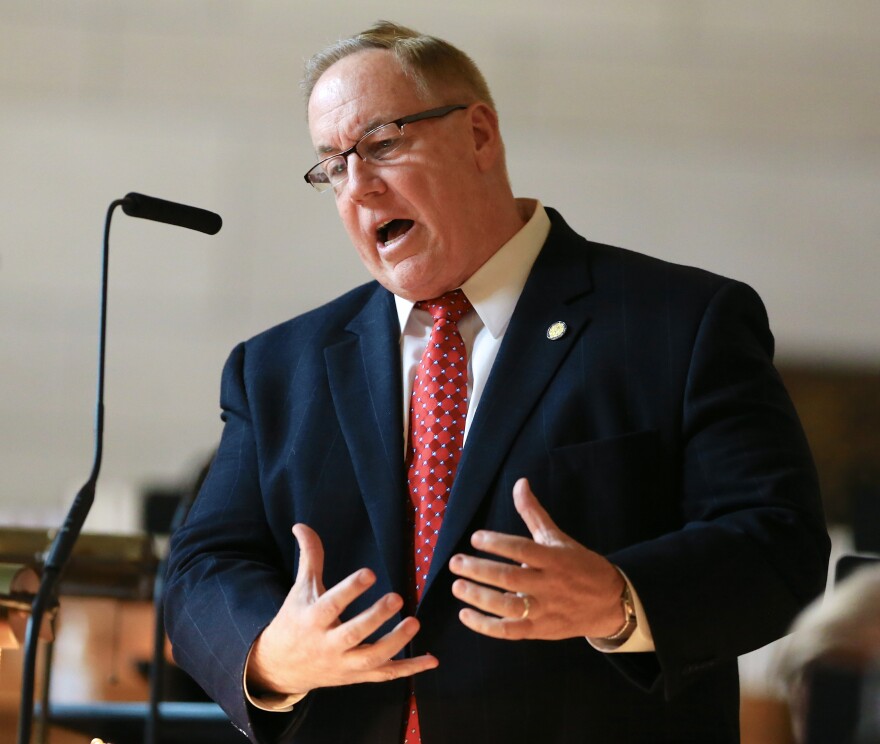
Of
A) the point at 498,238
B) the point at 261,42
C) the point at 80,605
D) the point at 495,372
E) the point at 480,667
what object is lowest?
the point at 80,605

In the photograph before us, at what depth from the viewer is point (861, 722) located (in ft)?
3.34

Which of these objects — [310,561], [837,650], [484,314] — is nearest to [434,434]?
[484,314]

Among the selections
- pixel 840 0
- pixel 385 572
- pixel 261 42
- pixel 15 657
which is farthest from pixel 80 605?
pixel 840 0

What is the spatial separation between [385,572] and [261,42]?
11.4 feet

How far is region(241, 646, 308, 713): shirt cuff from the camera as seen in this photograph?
5.98 ft

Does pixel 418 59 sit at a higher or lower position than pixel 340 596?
higher

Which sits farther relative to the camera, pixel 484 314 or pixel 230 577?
pixel 484 314

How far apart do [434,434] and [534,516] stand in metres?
0.42

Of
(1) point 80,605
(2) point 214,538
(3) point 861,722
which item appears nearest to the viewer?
(3) point 861,722

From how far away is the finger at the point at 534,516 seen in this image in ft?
5.16

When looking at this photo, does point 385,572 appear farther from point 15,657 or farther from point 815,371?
point 815,371

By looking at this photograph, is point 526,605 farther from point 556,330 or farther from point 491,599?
point 556,330

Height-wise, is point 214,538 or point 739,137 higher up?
point 739,137

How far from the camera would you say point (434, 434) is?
197 centimetres
